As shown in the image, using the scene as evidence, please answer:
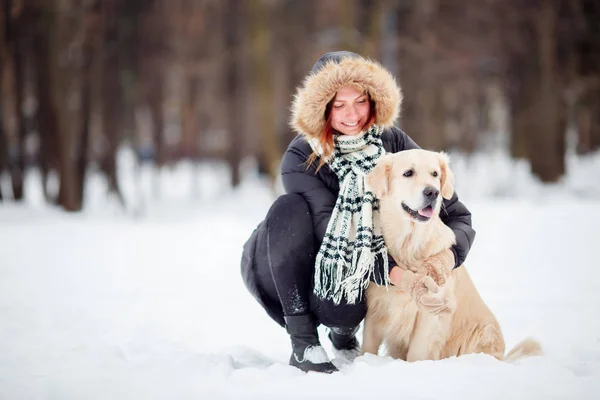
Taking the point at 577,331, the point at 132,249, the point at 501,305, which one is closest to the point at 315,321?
the point at 577,331

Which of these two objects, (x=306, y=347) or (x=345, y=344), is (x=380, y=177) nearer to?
(x=306, y=347)

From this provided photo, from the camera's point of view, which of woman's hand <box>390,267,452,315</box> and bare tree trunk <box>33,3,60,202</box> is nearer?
woman's hand <box>390,267,452,315</box>

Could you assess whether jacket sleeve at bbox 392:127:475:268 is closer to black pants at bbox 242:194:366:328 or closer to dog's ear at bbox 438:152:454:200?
dog's ear at bbox 438:152:454:200

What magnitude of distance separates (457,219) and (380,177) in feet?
1.56

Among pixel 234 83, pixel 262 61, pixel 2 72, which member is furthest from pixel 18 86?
pixel 234 83

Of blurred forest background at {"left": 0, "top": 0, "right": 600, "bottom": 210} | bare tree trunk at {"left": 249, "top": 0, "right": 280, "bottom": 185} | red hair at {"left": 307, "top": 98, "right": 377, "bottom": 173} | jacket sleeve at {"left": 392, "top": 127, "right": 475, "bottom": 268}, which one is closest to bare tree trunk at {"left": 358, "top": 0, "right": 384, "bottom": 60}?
blurred forest background at {"left": 0, "top": 0, "right": 600, "bottom": 210}

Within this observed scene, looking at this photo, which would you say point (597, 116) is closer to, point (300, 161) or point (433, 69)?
point (433, 69)

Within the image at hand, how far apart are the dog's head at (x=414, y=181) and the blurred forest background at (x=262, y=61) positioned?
7.04 metres

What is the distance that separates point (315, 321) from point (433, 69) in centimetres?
1214

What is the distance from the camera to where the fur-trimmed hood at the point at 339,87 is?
2.96 m

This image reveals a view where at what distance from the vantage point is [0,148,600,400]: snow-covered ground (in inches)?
98.2

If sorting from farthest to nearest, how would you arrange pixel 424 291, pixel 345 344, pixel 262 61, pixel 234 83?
pixel 234 83
pixel 262 61
pixel 345 344
pixel 424 291

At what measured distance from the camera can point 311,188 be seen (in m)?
3.02

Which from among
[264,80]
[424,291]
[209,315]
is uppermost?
[264,80]
